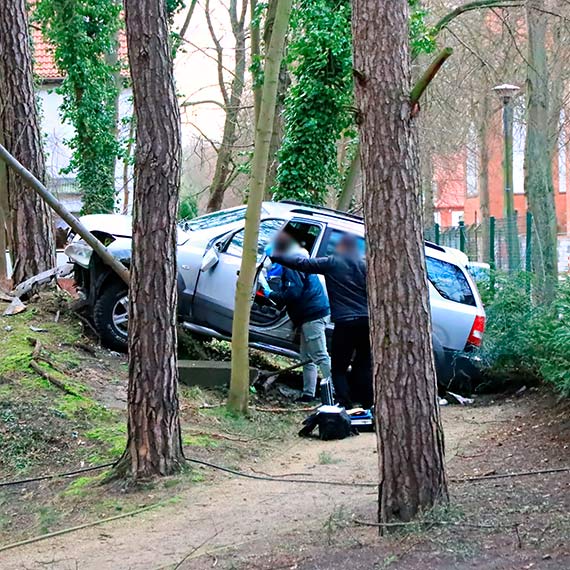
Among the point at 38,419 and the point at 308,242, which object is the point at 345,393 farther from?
the point at 38,419

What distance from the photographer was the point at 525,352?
10.9 metres

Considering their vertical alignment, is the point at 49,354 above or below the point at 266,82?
below

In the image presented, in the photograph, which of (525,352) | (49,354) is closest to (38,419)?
(49,354)

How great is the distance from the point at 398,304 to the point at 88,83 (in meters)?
18.8

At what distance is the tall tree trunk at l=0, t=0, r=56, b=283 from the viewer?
13.2 meters

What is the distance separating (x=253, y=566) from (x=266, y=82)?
5220mm

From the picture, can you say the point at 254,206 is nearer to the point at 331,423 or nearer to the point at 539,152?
the point at 331,423

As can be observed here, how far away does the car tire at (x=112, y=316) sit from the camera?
10969mm

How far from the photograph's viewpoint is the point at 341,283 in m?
9.55

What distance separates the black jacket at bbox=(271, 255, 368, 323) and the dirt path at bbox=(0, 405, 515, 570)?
→ 194 centimetres

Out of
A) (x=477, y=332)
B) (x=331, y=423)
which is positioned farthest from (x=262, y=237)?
(x=477, y=332)

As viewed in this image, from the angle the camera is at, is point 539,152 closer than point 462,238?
Yes

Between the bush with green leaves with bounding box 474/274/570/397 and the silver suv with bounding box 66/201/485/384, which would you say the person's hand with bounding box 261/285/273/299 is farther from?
the bush with green leaves with bounding box 474/274/570/397

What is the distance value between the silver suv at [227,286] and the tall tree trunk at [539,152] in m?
5.94
